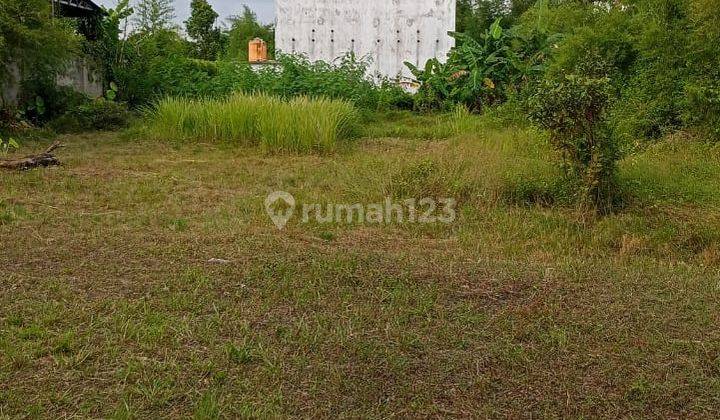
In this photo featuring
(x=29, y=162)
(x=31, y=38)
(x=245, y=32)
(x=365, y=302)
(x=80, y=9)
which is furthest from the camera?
(x=245, y=32)

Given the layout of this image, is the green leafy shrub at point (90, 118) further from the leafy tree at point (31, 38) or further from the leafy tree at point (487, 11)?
the leafy tree at point (487, 11)

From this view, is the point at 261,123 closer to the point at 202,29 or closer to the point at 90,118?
the point at 90,118

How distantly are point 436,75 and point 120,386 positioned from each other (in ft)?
39.0

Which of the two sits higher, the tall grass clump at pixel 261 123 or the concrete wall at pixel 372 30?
the concrete wall at pixel 372 30

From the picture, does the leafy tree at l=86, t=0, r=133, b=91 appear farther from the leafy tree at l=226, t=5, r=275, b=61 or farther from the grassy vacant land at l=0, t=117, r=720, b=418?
the leafy tree at l=226, t=5, r=275, b=61

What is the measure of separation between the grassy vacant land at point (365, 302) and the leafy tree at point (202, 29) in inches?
827

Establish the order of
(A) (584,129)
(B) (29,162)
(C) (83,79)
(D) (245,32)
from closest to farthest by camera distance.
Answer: (A) (584,129) < (B) (29,162) < (C) (83,79) < (D) (245,32)

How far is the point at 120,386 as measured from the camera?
2393 mm

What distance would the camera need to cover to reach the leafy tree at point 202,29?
26000mm

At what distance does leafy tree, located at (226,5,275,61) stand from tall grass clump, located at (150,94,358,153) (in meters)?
17.6

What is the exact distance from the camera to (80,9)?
44.1 feet

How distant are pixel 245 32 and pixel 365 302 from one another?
27021 mm

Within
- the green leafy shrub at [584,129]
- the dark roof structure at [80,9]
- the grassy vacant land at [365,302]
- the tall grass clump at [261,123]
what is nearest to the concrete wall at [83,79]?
the dark roof structure at [80,9]

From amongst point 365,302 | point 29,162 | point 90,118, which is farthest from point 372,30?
point 365,302
